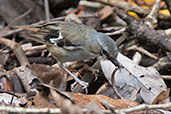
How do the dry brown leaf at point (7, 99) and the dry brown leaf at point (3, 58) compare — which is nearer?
the dry brown leaf at point (7, 99)

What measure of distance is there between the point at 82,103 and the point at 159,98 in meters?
1.16

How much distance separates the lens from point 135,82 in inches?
147

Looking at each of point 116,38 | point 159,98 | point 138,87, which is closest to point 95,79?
point 138,87

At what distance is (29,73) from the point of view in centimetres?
381

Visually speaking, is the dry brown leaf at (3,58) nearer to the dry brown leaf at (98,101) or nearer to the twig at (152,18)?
the dry brown leaf at (98,101)

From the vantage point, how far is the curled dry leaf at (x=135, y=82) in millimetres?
3512

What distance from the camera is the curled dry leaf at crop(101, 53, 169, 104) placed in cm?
351

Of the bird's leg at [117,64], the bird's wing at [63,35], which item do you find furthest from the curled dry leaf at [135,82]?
the bird's wing at [63,35]

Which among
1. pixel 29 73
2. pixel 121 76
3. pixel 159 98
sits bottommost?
pixel 159 98

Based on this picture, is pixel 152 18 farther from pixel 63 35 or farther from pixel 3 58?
pixel 3 58

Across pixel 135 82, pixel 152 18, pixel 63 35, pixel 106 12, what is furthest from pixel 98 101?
pixel 106 12

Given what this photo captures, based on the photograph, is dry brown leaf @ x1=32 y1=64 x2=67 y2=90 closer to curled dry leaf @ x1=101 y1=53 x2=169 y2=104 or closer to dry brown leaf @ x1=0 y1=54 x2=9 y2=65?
dry brown leaf @ x1=0 y1=54 x2=9 y2=65

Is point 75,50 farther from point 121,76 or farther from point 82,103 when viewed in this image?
point 82,103

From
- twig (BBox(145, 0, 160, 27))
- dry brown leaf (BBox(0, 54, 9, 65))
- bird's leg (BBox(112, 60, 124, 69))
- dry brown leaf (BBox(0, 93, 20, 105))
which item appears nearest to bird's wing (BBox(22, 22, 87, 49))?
dry brown leaf (BBox(0, 54, 9, 65))
